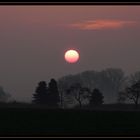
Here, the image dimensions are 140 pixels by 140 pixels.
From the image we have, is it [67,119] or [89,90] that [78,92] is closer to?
[89,90]

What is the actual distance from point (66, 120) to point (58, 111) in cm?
61

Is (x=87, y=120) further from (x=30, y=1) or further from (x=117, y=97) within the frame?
(x=30, y=1)

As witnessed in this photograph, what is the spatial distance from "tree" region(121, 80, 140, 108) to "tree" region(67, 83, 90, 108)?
120 cm

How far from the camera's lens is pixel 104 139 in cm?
167

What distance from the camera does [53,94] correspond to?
38.9ft

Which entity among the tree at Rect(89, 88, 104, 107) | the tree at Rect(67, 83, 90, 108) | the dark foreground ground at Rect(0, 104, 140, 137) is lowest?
the dark foreground ground at Rect(0, 104, 140, 137)

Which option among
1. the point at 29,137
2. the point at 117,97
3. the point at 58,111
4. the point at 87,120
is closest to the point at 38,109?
the point at 58,111

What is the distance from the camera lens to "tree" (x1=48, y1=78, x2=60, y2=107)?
10.6 m

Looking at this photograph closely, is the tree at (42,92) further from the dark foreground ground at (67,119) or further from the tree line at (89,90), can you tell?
the dark foreground ground at (67,119)

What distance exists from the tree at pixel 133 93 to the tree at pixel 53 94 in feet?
6.00

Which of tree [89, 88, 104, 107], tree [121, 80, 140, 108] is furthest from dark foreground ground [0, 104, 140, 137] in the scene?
tree [89, 88, 104, 107]

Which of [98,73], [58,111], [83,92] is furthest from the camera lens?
[98,73]

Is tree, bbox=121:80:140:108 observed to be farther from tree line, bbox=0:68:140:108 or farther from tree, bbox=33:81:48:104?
tree, bbox=33:81:48:104

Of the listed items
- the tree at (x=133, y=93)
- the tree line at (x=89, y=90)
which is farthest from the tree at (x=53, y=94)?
the tree at (x=133, y=93)
